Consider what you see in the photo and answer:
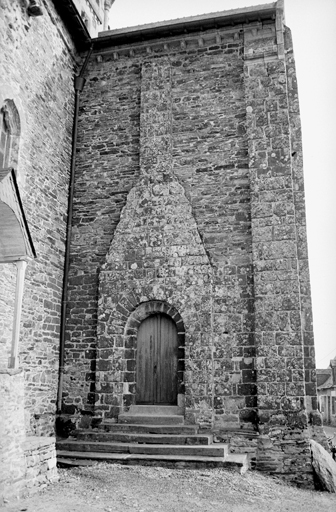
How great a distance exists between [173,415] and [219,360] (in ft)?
4.43

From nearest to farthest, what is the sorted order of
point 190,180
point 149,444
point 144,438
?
point 149,444 < point 144,438 < point 190,180

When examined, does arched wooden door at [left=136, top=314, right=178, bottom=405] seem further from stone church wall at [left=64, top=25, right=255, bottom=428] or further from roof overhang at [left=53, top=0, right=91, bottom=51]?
roof overhang at [left=53, top=0, right=91, bottom=51]

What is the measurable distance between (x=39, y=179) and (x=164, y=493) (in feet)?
20.7

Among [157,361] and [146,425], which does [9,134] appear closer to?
[157,361]

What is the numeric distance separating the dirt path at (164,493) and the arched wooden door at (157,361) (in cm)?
216

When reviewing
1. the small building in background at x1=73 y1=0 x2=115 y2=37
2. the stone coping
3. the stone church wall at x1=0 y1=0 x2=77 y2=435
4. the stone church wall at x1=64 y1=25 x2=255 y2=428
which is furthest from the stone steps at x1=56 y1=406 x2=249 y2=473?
the small building in background at x1=73 y1=0 x2=115 y2=37

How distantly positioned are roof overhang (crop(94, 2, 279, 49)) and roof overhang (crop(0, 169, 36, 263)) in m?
5.95

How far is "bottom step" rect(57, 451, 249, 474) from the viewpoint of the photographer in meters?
8.05

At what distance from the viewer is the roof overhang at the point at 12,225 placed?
7.36m

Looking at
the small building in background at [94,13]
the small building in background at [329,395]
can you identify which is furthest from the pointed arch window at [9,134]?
the small building in background at [329,395]

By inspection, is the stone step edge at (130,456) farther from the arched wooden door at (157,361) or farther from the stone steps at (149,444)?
the arched wooden door at (157,361)

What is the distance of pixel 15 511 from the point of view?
5727 mm

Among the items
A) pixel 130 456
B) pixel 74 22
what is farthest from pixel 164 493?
pixel 74 22

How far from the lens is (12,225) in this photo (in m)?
Result: 7.61
